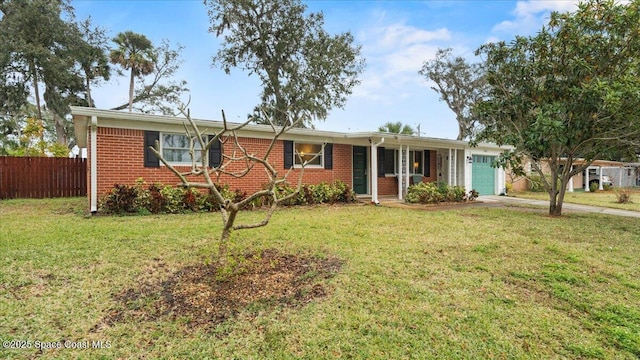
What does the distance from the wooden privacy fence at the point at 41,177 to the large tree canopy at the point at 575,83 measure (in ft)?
50.9

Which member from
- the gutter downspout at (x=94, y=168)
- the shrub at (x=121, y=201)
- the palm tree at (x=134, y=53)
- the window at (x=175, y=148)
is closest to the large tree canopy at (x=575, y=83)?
the window at (x=175, y=148)

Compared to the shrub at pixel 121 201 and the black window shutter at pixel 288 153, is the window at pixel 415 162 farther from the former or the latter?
the shrub at pixel 121 201

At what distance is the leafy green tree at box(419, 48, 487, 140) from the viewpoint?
86.0ft

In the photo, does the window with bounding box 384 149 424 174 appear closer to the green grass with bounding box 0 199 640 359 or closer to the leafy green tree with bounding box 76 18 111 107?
the green grass with bounding box 0 199 640 359

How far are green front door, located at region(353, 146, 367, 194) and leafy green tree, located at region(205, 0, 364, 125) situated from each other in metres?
7.82

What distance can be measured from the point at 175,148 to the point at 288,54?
13.4 meters

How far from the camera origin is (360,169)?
44.9 ft

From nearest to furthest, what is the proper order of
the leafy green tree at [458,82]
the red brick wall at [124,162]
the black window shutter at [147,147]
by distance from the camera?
1. the red brick wall at [124,162]
2. the black window shutter at [147,147]
3. the leafy green tree at [458,82]

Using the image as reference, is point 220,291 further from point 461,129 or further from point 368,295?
point 461,129

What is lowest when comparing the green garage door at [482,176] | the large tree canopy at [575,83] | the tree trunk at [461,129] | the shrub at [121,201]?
the shrub at [121,201]

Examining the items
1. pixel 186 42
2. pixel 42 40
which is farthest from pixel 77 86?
pixel 186 42

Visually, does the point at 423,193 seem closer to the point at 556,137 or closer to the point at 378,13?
the point at 556,137

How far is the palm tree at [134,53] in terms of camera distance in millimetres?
20078

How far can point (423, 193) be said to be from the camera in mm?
11859
